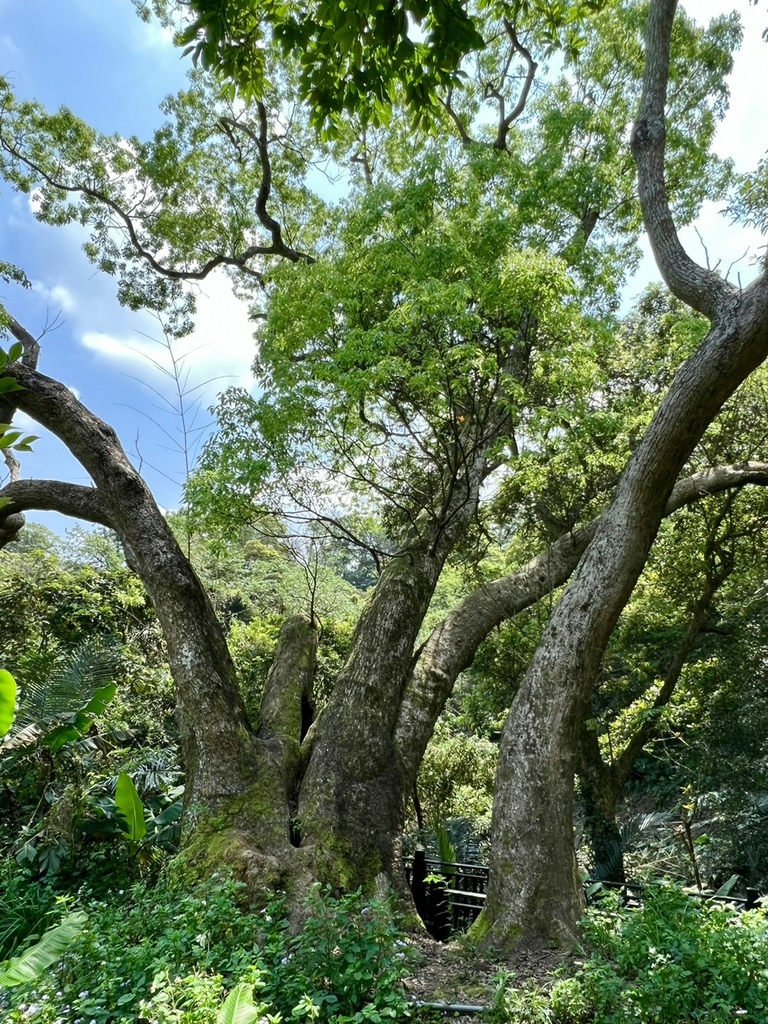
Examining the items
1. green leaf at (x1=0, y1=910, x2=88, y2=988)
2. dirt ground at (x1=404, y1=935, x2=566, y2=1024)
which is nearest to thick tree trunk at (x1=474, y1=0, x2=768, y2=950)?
dirt ground at (x1=404, y1=935, x2=566, y2=1024)

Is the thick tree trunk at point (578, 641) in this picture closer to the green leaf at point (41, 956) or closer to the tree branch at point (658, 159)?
the tree branch at point (658, 159)

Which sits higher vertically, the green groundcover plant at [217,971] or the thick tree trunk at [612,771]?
the thick tree trunk at [612,771]

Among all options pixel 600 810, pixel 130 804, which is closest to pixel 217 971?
pixel 130 804

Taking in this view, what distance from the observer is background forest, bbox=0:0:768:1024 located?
2.80 meters

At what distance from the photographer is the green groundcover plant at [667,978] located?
2.47 metres

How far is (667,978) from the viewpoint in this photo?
2.54m

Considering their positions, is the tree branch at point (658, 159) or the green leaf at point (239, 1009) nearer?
the green leaf at point (239, 1009)

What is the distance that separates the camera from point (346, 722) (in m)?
4.99

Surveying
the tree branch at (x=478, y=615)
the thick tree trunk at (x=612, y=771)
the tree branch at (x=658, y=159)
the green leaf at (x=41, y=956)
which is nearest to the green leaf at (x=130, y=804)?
the green leaf at (x=41, y=956)

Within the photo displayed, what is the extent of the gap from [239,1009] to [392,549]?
18.6ft

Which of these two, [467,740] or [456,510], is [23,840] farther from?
[467,740]

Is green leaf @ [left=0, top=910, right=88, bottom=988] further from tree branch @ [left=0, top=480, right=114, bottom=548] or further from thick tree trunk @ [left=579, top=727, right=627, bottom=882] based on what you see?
thick tree trunk @ [left=579, top=727, right=627, bottom=882]

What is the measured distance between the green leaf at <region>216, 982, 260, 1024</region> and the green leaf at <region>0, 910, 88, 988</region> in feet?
2.92

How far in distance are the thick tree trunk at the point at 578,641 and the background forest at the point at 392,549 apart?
0.07 ft
